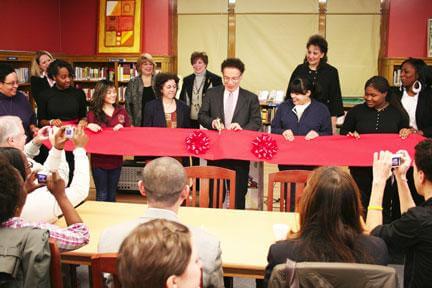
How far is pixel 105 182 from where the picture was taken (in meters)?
5.09

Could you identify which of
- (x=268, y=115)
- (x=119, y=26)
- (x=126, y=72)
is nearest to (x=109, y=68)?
(x=126, y=72)

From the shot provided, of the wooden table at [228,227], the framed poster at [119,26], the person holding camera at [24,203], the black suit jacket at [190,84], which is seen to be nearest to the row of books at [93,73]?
the framed poster at [119,26]

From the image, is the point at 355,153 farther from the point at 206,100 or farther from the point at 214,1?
the point at 214,1

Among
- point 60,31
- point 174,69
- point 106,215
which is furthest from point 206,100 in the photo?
point 60,31

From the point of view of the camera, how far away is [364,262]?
2.07 metres

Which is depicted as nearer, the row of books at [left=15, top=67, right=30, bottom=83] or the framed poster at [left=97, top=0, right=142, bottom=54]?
the row of books at [left=15, top=67, right=30, bottom=83]

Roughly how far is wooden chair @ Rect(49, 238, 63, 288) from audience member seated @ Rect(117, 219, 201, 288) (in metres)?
0.78

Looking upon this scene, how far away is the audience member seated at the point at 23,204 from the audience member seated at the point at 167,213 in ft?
0.53

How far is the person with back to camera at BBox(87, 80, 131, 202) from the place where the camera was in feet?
16.7

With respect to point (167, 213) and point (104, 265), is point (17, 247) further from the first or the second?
point (167, 213)

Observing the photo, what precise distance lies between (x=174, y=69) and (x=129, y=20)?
3.95 feet

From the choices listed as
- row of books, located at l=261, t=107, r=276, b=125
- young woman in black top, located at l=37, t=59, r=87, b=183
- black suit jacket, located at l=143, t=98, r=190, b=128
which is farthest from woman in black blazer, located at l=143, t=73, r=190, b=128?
row of books, located at l=261, t=107, r=276, b=125

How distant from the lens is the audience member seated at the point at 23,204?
6.72 feet

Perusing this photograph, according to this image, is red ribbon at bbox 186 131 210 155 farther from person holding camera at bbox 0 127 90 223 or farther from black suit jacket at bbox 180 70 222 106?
black suit jacket at bbox 180 70 222 106
